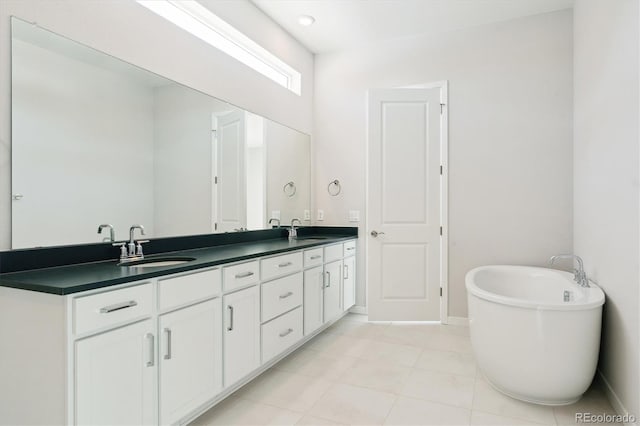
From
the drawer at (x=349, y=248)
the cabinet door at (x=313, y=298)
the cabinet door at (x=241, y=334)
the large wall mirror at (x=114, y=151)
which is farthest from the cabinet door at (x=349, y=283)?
the cabinet door at (x=241, y=334)

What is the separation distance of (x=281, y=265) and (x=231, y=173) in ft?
2.88

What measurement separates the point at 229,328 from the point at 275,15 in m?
2.71

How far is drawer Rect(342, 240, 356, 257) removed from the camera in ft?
12.2

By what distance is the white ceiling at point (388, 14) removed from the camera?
318 centimetres

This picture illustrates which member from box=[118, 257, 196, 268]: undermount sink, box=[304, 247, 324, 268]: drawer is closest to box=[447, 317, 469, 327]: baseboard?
box=[304, 247, 324, 268]: drawer

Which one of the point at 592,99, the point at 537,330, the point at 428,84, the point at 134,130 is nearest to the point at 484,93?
the point at 428,84

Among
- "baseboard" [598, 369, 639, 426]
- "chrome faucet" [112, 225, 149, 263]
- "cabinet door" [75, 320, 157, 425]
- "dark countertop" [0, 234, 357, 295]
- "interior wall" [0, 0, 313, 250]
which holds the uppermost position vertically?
"interior wall" [0, 0, 313, 250]

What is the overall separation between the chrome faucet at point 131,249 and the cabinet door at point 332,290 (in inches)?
63.4

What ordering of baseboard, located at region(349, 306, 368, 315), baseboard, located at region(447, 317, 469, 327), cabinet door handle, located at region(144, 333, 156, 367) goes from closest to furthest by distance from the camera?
cabinet door handle, located at region(144, 333, 156, 367) < baseboard, located at region(447, 317, 469, 327) < baseboard, located at region(349, 306, 368, 315)

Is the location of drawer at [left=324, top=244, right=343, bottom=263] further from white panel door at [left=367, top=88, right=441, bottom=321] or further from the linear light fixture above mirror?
the linear light fixture above mirror

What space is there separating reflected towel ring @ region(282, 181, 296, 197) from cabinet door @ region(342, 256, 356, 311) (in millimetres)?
858

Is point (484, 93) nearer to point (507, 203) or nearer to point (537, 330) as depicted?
point (507, 203)

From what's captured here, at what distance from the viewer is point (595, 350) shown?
6.99 ft

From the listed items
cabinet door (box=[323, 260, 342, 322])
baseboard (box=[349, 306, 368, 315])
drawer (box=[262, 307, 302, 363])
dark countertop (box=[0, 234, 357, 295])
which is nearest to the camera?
dark countertop (box=[0, 234, 357, 295])
